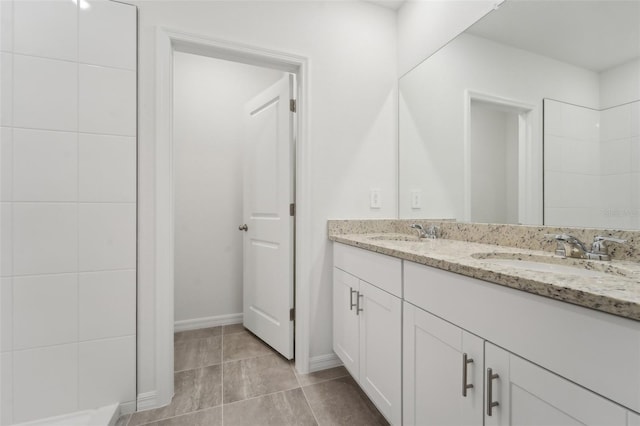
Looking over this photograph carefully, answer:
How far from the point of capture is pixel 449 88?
1.61 metres

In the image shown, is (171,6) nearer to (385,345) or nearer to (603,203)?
(385,345)

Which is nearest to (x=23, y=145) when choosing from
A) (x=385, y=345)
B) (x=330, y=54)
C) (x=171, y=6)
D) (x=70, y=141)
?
(x=70, y=141)

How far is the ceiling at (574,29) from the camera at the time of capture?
35.9 inches

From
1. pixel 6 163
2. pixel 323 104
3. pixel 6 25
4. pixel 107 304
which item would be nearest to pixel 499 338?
pixel 323 104

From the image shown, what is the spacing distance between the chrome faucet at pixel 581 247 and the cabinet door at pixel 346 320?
841 millimetres

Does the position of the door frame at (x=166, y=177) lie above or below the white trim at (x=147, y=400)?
above

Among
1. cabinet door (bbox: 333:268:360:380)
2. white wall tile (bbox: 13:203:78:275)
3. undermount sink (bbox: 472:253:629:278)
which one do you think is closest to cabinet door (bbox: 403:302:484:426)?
undermount sink (bbox: 472:253:629:278)

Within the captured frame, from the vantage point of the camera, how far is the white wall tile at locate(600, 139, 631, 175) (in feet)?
2.99

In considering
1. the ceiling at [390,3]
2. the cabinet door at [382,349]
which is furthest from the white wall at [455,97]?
the cabinet door at [382,349]

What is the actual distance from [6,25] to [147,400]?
186 cm

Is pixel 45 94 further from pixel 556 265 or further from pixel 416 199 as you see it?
pixel 556 265

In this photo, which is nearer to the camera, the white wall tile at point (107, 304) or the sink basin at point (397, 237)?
the white wall tile at point (107, 304)

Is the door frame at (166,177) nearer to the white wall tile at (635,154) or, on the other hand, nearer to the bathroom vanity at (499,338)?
the bathroom vanity at (499,338)

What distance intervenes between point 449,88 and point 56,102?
2.03 metres
